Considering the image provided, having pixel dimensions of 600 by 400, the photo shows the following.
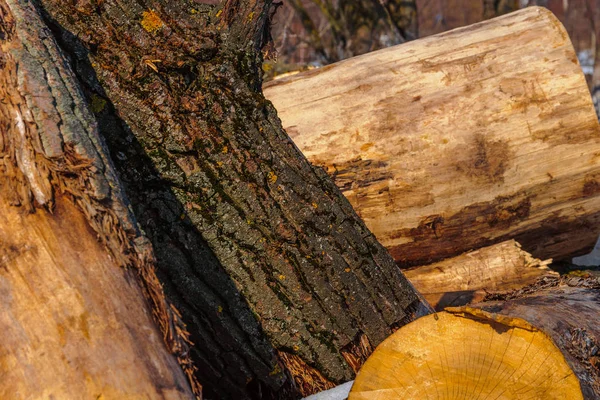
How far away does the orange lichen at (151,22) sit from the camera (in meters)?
2.29

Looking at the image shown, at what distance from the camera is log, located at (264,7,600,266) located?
3.68 m

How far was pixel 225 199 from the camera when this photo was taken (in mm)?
2316

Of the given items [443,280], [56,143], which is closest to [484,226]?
[443,280]

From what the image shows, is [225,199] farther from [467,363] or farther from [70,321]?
[467,363]

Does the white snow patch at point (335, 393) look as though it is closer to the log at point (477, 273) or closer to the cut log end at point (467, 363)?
the cut log end at point (467, 363)

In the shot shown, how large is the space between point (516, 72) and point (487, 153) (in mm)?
524

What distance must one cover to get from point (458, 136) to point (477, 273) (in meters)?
0.84

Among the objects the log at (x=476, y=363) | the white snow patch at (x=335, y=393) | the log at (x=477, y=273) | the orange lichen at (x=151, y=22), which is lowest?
the log at (x=477, y=273)

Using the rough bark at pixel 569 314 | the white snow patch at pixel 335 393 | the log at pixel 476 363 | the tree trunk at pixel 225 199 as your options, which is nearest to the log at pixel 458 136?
the rough bark at pixel 569 314

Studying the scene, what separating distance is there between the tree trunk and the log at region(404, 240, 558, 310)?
57.5 inches

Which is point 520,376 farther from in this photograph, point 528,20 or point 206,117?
point 528,20

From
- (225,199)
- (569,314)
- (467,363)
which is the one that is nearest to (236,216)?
(225,199)

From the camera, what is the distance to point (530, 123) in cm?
370

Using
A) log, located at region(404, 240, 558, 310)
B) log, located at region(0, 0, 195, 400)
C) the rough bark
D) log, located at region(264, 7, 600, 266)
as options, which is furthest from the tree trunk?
log, located at region(404, 240, 558, 310)
